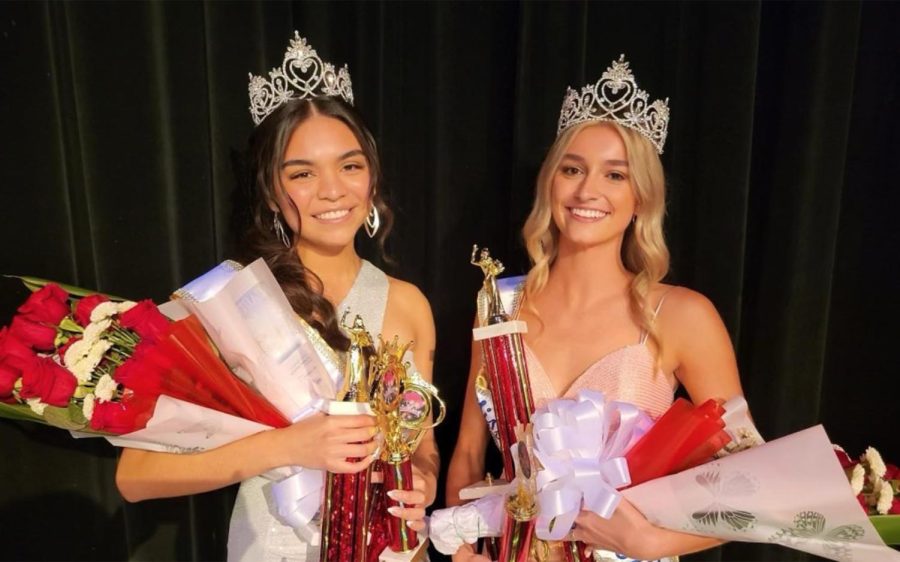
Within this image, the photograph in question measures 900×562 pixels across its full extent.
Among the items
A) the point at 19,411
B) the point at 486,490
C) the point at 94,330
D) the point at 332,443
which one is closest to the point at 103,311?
the point at 94,330

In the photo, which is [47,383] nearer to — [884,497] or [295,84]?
[295,84]

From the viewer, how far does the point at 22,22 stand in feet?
5.13

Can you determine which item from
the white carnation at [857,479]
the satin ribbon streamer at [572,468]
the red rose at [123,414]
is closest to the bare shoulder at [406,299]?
the satin ribbon streamer at [572,468]

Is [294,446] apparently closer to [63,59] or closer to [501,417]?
[501,417]

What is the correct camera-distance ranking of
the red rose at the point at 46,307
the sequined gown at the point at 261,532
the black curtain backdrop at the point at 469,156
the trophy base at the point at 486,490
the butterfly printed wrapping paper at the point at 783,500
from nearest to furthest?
the butterfly printed wrapping paper at the point at 783,500 < the red rose at the point at 46,307 < the trophy base at the point at 486,490 < the sequined gown at the point at 261,532 < the black curtain backdrop at the point at 469,156

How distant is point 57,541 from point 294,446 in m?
1.13

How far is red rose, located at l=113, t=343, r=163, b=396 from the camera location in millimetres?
1016

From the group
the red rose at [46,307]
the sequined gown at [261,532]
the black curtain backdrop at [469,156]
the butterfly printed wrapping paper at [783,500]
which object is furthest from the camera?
the black curtain backdrop at [469,156]

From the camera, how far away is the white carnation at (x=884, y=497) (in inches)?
40.8

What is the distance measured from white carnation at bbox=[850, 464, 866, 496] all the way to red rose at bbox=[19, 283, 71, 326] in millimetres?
1434

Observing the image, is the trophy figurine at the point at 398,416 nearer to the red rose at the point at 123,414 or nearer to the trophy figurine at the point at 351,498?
the trophy figurine at the point at 351,498

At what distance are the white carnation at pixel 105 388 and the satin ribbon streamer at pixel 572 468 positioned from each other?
29.5 inches

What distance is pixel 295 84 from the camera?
4.95 ft

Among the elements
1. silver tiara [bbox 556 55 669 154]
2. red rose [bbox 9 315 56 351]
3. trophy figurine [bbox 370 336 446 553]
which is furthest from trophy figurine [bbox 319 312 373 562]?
silver tiara [bbox 556 55 669 154]
